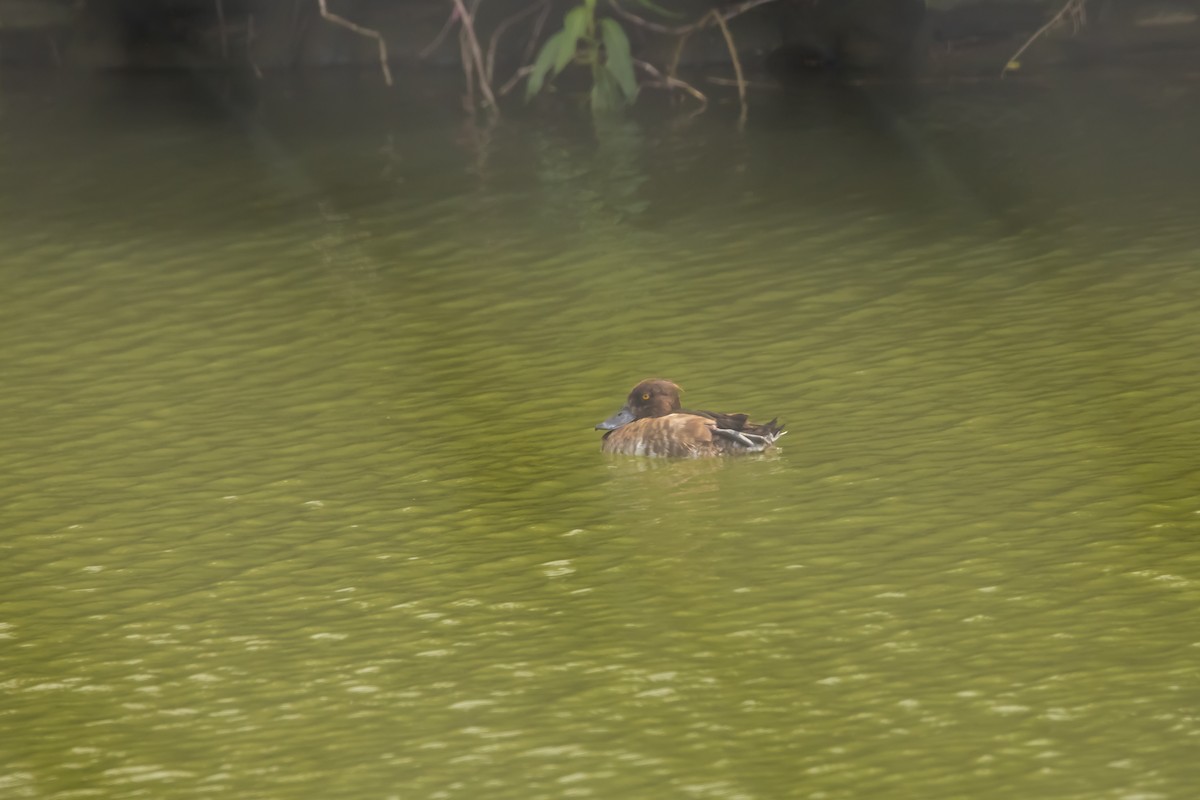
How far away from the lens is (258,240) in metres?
7.79

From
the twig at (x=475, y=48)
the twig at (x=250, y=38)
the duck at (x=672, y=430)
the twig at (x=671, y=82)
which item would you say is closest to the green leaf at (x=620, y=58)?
the twig at (x=671, y=82)

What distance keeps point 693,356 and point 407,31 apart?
5503 mm

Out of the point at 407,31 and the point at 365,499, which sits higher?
the point at 407,31

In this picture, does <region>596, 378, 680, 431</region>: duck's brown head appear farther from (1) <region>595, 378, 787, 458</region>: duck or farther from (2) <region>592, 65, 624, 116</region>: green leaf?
(2) <region>592, 65, 624, 116</region>: green leaf

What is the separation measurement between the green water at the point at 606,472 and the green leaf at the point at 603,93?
16.3 inches

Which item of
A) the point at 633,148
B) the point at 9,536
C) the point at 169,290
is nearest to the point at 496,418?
the point at 9,536

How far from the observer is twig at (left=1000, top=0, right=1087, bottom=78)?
966 cm

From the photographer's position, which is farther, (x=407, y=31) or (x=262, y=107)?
(x=407, y=31)

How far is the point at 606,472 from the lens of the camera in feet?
17.5

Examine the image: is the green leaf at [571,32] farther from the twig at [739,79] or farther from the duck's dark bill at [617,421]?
the duck's dark bill at [617,421]

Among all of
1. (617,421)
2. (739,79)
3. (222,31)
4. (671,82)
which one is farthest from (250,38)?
(617,421)

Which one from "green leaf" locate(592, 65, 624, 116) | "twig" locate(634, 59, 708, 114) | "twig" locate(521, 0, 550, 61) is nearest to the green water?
"green leaf" locate(592, 65, 624, 116)

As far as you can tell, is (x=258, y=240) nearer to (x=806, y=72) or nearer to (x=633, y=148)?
(x=633, y=148)

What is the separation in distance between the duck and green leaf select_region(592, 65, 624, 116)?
4132 mm
